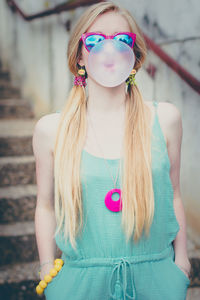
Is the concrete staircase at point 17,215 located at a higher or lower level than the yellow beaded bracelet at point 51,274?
lower

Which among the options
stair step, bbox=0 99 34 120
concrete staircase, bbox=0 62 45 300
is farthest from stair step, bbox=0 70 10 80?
concrete staircase, bbox=0 62 45 300

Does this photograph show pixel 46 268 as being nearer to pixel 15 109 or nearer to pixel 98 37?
pixel 98 37

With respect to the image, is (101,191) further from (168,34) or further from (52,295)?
(168,34)

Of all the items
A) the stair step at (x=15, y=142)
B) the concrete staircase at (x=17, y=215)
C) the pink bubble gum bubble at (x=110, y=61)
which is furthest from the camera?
the stair step at (x=15, y=142)

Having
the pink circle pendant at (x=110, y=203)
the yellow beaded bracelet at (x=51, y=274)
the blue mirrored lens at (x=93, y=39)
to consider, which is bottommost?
the yellow beaded bracelet at (x=51, y=274)

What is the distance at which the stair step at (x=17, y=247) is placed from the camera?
7.49 feet

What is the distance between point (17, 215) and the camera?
8.41 feet

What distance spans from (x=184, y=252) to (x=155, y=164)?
385 mm

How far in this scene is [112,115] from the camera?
139cm

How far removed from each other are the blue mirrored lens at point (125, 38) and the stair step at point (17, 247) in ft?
4.90

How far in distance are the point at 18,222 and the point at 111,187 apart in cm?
147

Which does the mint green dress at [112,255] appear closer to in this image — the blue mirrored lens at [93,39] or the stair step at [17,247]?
the blue mirrored lens at [93,39]

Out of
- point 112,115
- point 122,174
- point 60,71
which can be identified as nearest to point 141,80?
point 60,71

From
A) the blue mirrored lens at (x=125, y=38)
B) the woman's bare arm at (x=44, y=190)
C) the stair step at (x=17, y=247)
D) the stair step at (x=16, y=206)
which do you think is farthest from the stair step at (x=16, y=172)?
the blue mirrored lens at (x=125, y=38)
